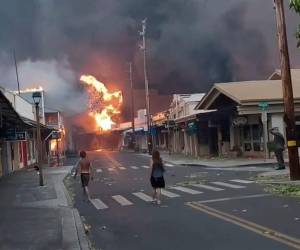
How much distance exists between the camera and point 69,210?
50.7ft

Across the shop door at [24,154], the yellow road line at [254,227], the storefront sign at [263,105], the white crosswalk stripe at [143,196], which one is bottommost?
the yellow road line at [254,227]

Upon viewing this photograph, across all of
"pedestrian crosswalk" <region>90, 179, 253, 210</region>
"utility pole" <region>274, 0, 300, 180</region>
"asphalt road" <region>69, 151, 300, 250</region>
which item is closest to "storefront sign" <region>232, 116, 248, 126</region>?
"pedestrian crosswalk" <region>90, 179, 253, 210</region>

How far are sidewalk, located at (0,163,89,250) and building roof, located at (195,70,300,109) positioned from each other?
1860cm

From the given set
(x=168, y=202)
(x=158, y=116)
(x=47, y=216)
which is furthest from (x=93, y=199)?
(x=158, y=116)

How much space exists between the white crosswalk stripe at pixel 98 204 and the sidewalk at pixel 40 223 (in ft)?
2.35

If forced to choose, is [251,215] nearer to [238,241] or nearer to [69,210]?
[238,241]

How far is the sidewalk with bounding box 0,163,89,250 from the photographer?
1041cm

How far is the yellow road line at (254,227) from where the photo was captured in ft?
31.4

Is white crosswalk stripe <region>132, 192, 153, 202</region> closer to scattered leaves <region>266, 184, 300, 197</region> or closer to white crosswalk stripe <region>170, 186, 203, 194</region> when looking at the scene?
white crosswalk stripe <region>170, 186, 203, 194</region>

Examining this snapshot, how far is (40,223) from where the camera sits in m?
13.1

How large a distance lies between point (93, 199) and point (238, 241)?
948cm

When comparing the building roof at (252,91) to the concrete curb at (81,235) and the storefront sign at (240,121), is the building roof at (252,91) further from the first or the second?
the concrete curb at (81,235)

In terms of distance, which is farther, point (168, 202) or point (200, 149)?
point (200, 149)

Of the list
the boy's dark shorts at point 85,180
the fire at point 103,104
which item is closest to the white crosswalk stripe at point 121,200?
the boy's dark shorts at point 85,180
